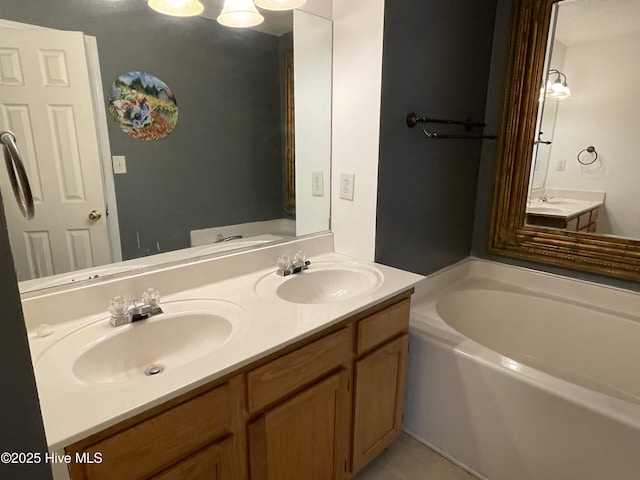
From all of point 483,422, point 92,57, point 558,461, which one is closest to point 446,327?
point 483,422

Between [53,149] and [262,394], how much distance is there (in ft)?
3.11

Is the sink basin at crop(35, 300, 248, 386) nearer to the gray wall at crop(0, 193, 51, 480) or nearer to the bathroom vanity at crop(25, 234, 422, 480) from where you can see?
the bathroom vanity at crop(25, 234, 422, 480)

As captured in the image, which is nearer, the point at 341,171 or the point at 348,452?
the point at 348,452

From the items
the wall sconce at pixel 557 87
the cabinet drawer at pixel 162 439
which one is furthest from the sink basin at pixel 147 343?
the wall sconce at pixel 557 87

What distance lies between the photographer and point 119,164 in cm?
128

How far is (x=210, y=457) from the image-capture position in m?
0.92

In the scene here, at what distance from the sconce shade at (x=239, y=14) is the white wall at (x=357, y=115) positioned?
1.27ft

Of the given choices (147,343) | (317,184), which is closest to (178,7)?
(317,184)

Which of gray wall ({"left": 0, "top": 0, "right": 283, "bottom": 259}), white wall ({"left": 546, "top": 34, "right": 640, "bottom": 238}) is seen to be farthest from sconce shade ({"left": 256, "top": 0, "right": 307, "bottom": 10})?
white wall ({"left": 546, "top": 34, "right": 640, "bottom": 238})

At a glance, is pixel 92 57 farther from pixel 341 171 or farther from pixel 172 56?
pixel 341 171

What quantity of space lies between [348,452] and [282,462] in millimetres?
376

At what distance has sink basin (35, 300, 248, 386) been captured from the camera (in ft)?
3.09

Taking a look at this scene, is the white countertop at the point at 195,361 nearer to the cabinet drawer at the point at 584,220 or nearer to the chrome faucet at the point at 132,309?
the chrome faucet at the point at 132,309

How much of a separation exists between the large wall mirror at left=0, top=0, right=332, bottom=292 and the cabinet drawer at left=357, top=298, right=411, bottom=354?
0.59 meters
